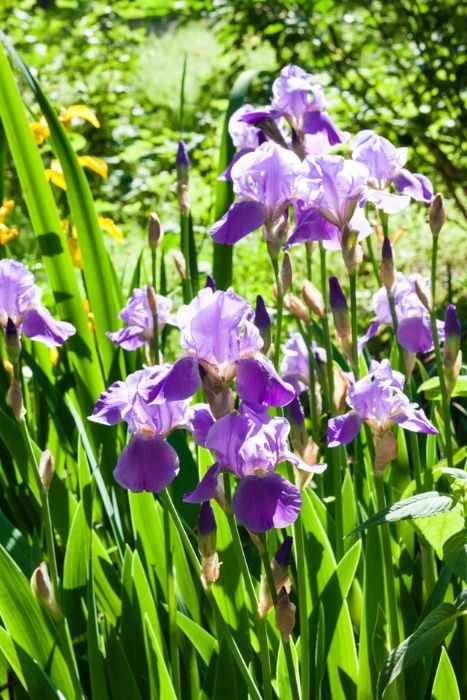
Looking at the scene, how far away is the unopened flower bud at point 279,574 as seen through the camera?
1.02m

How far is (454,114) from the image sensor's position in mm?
4008

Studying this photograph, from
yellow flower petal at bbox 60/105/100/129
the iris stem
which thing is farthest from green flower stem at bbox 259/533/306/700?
yellow flower petal at bbox 60/105/100/129

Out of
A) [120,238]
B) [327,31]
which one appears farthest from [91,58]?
[120,238]

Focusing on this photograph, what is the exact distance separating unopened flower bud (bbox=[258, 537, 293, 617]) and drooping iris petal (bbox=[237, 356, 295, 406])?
0.56ft

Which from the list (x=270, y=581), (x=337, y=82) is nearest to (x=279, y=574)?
(x=270, y=581)

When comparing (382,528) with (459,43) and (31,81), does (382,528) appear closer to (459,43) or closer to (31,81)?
(31,81)

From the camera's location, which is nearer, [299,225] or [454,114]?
[299,225]

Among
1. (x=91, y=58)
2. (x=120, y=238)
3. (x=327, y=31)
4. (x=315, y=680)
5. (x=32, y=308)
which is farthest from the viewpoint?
(x=91, y=58)

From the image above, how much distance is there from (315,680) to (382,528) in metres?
0.29

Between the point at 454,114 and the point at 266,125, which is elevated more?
the point at 266,125

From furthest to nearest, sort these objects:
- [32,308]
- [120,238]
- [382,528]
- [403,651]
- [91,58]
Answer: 1. [91,58]
2. [120,238]
3. [32,308]
4. [382,528]
5. [403,651]

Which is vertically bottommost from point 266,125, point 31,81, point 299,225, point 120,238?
point 120,238

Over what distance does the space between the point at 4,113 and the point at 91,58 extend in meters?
4.18

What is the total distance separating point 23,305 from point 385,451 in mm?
611
